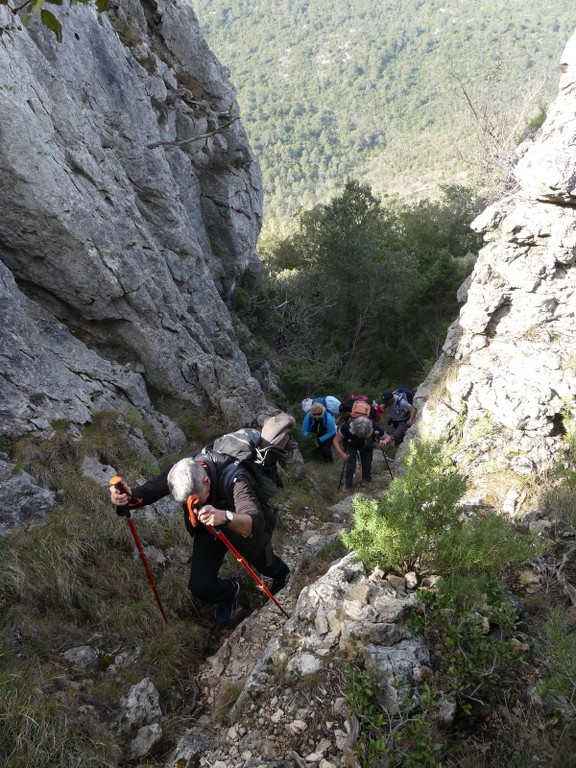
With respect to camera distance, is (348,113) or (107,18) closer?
(107,18)

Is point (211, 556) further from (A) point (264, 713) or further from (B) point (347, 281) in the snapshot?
(B) point (347, 281)

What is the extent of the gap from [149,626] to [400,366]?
656 inches

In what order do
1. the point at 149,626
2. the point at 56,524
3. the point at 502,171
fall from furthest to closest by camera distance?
the point at 502,171 → the point at 56,524 → the point at 149,626

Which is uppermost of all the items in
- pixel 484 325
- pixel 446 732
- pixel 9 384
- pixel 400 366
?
pixel 9 384

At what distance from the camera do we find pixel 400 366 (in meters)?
19.2

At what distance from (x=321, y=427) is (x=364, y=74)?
145 metres

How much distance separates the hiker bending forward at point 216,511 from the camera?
346 cm

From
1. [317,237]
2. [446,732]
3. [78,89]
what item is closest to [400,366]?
[317,237]

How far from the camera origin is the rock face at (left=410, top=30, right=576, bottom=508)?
7.09 metres

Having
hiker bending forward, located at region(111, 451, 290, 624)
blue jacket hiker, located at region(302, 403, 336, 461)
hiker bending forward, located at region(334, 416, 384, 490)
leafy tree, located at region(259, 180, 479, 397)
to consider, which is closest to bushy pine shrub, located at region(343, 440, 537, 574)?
hiker bending forward, located at region(111, 451, 290, 624)

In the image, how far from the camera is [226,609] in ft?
13.9

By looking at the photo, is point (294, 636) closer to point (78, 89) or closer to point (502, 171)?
point (78, 89)

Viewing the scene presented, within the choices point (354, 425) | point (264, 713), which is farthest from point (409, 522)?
point (354, 425)

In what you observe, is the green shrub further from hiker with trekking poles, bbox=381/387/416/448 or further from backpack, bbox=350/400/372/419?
hiker with trekking poles, bbox=381/387/416/448
